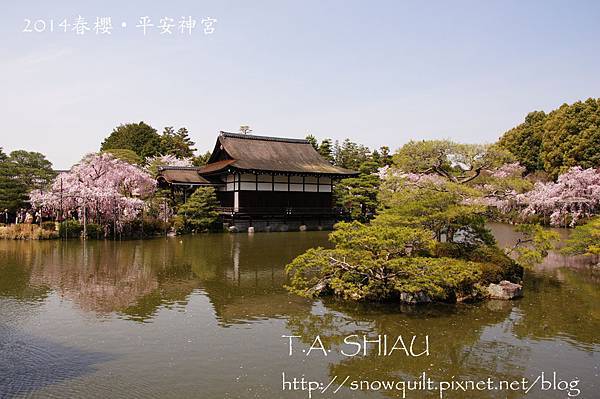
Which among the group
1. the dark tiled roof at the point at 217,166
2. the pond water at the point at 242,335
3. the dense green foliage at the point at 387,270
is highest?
the dark tiled roof at the point at 217,166

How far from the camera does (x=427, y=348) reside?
852 cm

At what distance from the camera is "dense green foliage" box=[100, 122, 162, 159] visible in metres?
48.9

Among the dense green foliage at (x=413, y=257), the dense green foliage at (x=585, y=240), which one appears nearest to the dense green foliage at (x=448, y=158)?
the dense green foliage at (x=413, y=257)

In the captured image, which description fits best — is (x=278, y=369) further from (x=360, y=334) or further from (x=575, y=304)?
(x=575, y=304)

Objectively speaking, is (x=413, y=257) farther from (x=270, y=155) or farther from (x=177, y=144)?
(x=177, y=144)

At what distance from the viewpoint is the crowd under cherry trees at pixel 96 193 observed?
82.3ft

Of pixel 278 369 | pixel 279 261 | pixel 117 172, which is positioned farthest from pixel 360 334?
pixel 117 172

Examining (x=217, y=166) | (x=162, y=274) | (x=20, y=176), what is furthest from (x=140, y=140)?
(x=162, y=274)

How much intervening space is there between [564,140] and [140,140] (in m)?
39.6

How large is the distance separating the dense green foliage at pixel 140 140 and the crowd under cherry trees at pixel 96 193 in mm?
19833

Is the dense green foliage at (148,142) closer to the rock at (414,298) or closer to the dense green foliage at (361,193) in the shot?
the dense green foliage at (361,193)

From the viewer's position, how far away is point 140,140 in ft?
165

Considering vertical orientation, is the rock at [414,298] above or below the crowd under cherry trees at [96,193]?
below

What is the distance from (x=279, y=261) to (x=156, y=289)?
5.82 m
